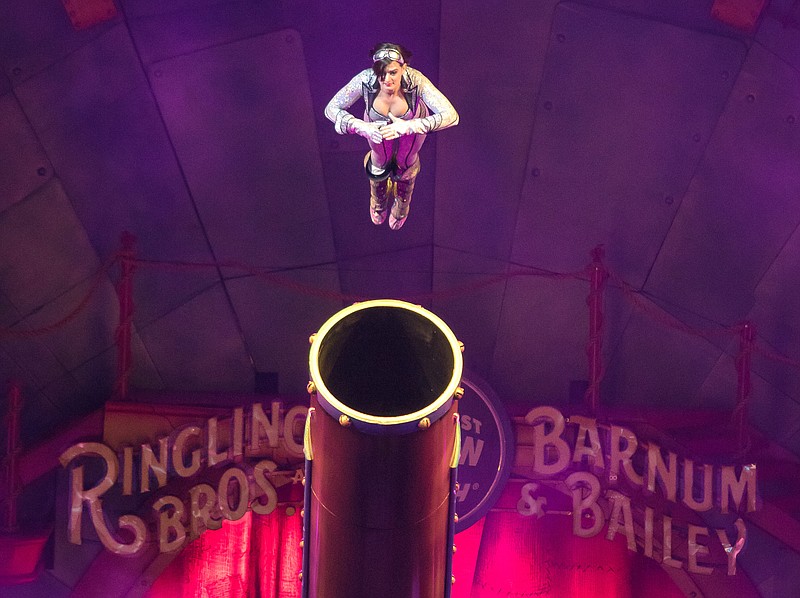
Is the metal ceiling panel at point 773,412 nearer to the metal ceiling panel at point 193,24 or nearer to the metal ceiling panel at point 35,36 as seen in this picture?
the metal ceiling panel at point 193,24

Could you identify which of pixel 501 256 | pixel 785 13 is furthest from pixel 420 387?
pixel 501 256

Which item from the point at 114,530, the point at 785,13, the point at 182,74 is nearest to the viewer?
the point at 785,13

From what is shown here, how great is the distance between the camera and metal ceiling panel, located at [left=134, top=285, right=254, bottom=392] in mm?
9250

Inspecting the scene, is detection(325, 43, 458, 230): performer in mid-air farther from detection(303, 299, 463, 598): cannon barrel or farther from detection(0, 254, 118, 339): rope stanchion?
detection(0, 254, 118, 339): rope stanchion

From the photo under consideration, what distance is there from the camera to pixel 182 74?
833 centimetres

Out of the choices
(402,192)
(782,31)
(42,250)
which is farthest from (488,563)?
(782,31)

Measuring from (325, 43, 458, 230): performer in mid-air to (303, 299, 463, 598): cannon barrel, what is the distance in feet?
7.64

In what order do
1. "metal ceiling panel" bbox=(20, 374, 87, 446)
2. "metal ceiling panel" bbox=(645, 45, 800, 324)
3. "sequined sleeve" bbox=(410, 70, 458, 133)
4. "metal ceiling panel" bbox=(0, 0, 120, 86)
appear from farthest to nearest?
"metal ceiling panel" bbox=(20, 374, 87, 446) → "metal ceiling panel" bbox=(645, 45, 800, 324) → "metal ceiling panel" bbox=(0, 0, 120, 86) → "sequined sleeve" bbox=(410, 70, 458, 133)

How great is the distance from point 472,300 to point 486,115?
1623mm

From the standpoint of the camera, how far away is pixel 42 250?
8680 mm

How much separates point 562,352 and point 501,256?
3.27ft

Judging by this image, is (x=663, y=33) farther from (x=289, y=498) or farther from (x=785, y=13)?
(x=289, y=498)

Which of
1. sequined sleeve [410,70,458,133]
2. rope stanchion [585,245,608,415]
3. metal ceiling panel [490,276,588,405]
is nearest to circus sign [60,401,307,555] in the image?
metal ceiling panel [490,276,588,405]

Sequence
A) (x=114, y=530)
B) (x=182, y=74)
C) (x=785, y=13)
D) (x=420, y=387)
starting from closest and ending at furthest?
(x=420, y=387) → (x=785, y=13) → (x=182, y=74) → (x=114, y=530)
